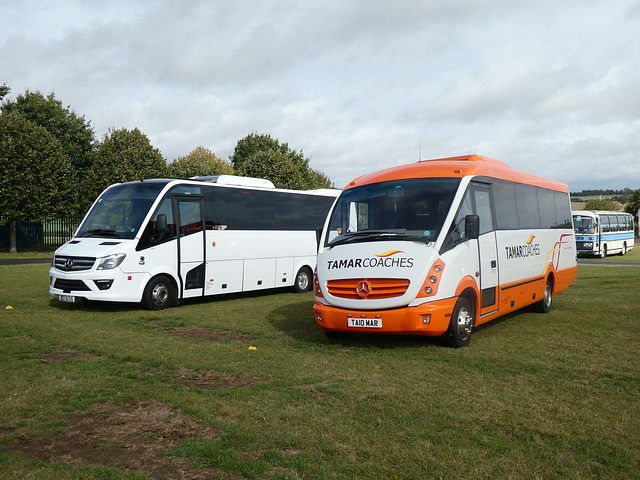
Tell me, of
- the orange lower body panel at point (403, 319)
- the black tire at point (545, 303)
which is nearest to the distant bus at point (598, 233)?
the black tire at point (545, 303)

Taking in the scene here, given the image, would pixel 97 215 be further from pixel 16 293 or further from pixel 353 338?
pixel 353 338

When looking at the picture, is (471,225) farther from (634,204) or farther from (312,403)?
(634,204)

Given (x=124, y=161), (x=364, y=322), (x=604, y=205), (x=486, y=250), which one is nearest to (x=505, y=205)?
(x=486, y=250)

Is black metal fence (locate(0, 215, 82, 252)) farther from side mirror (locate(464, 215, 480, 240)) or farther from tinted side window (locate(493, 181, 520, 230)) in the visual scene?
side mirror (locate(464, 215, 480, 240))

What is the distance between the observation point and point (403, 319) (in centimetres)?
800

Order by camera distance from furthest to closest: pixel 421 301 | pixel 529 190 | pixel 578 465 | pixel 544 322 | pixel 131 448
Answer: pixel 529 190, pixel 544 322, pixel 421 301, pixel 131 448, pixel 578 465

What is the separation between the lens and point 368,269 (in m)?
8.25

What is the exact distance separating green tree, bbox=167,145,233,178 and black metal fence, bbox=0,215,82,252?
21590mm

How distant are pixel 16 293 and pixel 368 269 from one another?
432 inches

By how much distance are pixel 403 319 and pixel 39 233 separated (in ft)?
114

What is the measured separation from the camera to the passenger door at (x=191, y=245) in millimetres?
13484

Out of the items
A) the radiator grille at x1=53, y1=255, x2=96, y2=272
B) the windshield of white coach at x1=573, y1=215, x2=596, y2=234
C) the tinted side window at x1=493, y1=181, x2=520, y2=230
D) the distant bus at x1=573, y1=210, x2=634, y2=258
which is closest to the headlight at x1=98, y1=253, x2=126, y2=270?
the radiator grille at x1=53, y1=255, x2=96, y2=272

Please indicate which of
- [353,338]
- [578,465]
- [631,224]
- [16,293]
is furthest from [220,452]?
[631,224]

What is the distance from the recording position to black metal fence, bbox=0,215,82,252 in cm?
3625
